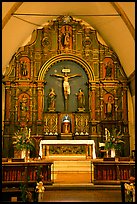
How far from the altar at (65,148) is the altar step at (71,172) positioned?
56.1 inches

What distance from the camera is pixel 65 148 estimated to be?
13.8 meters

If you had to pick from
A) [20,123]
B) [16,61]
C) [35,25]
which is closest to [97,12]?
[35,25]

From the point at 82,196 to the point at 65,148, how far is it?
5.53 meters

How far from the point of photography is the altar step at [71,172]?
10820mm

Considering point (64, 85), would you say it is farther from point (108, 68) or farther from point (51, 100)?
point (108, 68)

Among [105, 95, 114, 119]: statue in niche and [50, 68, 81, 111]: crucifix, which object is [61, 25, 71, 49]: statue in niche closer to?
[50, 68, 81, 111]: crucifix

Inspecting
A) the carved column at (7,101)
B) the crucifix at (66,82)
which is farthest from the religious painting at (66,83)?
the carved column at (7,101)

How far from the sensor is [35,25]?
16.5 meters

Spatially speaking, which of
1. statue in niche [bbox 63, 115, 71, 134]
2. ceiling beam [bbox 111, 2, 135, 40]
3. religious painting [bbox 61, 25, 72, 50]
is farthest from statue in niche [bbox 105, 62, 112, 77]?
statue in niche [bbox 63, 115, 71, 134]

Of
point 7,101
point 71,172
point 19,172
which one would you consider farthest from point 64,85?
Answer: point 19,172

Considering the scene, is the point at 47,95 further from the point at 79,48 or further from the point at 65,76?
the point at 79,48

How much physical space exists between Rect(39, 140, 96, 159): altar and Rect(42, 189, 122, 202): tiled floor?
12.9 feet

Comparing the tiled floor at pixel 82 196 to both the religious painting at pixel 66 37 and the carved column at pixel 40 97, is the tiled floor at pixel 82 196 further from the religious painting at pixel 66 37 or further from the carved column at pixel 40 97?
the religious painting at pixel 66 37

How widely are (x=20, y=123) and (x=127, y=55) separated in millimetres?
6863
